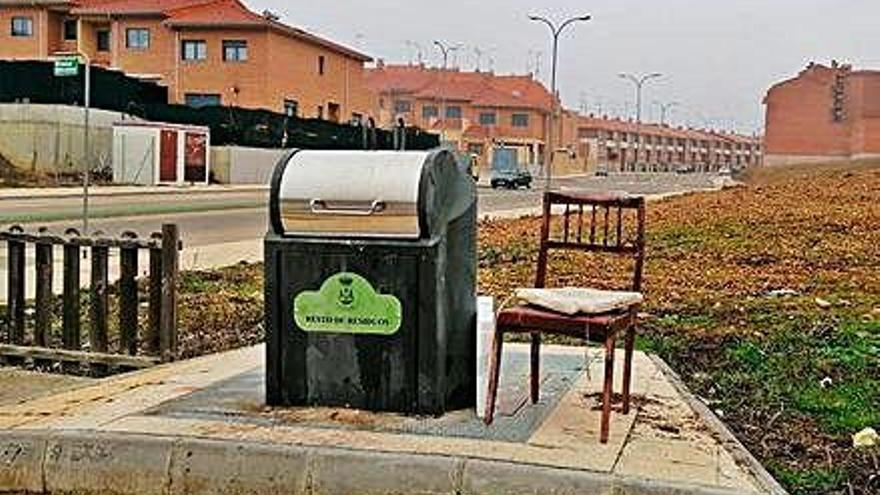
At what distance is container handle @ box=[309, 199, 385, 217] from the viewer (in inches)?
223

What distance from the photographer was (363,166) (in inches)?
227

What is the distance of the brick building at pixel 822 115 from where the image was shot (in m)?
94.8

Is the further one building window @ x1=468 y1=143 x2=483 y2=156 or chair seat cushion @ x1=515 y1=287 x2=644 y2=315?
building window @ x1=468 y1=143 x2=483 y2=156

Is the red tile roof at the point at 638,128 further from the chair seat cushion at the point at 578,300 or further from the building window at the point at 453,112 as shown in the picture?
the chair seat cushion at the point at 578,300

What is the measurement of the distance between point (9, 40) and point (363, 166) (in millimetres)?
70690

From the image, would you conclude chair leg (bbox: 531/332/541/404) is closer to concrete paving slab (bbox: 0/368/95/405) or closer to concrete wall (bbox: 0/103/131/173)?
concrete paving slab (bbox: 0/368/95/405)

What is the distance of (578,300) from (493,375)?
0.54 meters

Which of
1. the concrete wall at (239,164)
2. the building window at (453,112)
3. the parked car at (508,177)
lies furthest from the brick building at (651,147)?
the concrete wall at (239,164)

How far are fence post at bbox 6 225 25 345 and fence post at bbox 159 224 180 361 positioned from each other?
1109mm

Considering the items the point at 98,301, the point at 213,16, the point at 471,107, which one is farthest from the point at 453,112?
the point at 98,301

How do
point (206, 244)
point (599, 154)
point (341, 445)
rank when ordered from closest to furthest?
point (341, 445)
point (206, 244)
point (599, 154)

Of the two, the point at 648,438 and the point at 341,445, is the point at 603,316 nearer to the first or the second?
the point at 648,438

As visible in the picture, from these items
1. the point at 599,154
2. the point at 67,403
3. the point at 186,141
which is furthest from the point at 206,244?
the point at 599,154

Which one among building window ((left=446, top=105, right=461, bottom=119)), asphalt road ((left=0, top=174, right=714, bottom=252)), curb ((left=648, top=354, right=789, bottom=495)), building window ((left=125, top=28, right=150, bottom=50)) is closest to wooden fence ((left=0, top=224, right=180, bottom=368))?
curb ((left=648, top=354, right=789, bottom=495))
